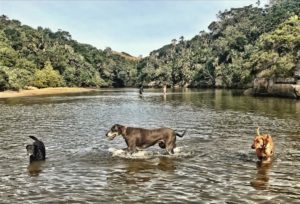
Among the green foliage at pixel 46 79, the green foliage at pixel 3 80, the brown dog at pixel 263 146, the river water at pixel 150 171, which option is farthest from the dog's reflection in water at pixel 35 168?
the green foliage at pixel 46 79

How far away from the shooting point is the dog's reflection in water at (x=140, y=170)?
1272 cm

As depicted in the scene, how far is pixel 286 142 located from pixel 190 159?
6779 mm

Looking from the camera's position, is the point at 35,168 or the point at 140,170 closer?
the point at 140,170

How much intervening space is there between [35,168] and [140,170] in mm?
3775

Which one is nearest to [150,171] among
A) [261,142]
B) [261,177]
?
[261,177]

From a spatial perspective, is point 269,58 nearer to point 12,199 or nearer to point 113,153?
point 113,153

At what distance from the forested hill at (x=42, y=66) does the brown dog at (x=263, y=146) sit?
6990 centimetres

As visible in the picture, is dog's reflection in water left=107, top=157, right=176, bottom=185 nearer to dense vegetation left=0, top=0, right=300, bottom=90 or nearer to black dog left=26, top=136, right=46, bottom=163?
black dog left=26, top=136, right=46, bottom=163

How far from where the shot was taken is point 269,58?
78.6m

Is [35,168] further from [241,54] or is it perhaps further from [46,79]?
[241,54]

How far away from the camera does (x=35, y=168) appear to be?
47.2ft

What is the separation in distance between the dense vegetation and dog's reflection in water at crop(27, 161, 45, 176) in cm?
6021

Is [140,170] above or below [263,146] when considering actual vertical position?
below

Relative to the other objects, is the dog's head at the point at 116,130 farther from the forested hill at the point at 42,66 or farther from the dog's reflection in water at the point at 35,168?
the forested hill at the point at 42,66
